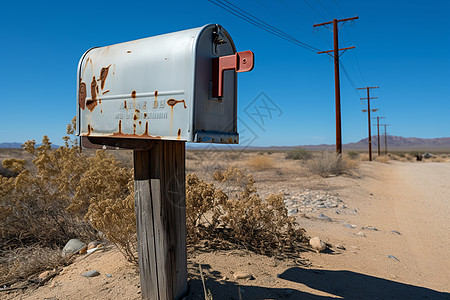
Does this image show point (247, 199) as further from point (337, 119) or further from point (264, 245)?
point (337, 119)

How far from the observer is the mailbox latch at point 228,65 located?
73.2 inches

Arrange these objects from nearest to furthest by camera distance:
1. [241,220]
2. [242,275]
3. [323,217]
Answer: [242,275]
[241,220]
[323,217]

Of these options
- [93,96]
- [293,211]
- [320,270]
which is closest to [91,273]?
[93,96]

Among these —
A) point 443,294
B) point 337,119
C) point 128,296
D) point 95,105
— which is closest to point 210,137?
point 95,105

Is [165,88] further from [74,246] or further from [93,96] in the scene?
[74,246]

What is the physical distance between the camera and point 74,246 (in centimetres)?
413

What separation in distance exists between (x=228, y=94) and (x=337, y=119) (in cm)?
1470

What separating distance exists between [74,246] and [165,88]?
3.12m

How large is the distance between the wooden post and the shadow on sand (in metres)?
0.35

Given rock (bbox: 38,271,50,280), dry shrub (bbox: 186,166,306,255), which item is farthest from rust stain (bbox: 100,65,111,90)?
rock (bbox: 38,271,50,280)

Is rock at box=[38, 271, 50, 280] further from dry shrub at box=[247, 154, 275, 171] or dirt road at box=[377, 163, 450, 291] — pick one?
dry shrub at box=[247, 154, 275, 171]

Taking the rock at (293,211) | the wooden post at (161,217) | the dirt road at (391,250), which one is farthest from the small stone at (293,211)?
the wooden post at (161,217)

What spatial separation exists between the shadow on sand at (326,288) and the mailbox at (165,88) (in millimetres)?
1477

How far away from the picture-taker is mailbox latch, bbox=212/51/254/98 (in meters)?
1.86
